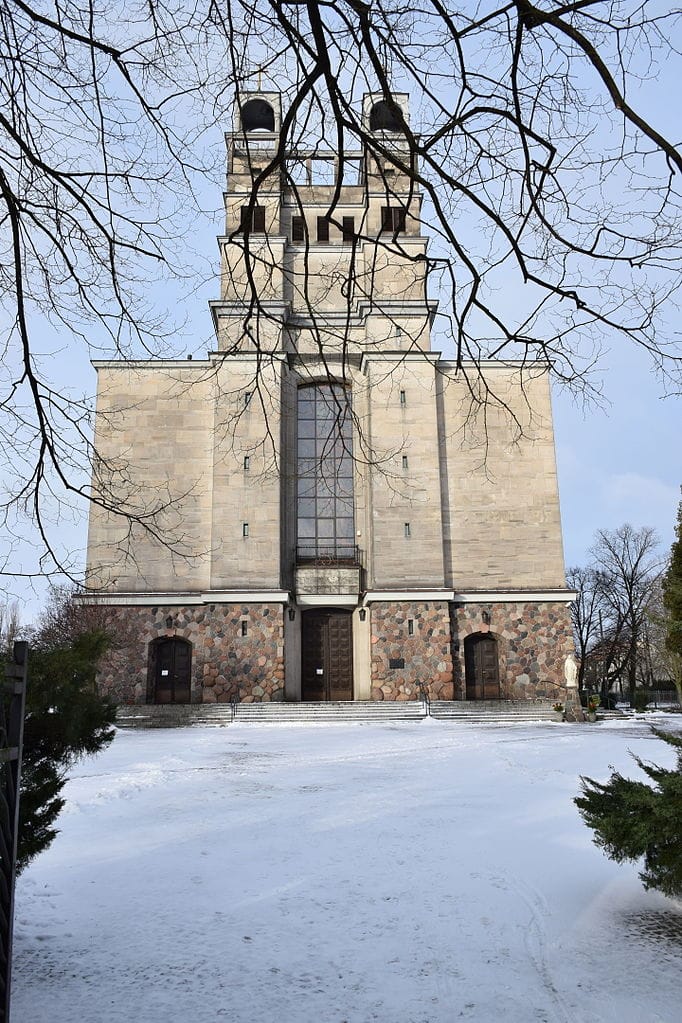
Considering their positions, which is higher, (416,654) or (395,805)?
(416,654)

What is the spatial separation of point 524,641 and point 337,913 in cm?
2547

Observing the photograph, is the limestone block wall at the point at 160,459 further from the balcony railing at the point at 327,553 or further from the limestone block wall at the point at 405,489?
the limestone block wall at the point at 405,489

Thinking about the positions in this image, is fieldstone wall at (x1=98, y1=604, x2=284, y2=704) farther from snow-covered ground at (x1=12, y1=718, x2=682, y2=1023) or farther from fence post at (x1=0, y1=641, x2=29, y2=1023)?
fence post at (x1=0, y1=641, x2=29, y2=1023)

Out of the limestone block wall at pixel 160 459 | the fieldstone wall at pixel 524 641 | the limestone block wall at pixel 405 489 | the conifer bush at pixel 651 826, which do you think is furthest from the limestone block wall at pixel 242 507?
the conifer bush at pixel 651 826

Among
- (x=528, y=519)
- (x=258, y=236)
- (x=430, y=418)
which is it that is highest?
(x=258, y=236)

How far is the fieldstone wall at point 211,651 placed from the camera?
28.0m

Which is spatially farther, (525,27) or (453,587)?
(453,587)

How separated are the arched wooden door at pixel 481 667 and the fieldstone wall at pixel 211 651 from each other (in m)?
6.95

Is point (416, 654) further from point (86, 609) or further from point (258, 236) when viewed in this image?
point (258, 236)

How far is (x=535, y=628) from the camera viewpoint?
3016 centimetres

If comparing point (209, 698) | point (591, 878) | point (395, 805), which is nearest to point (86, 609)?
point (209, 698)

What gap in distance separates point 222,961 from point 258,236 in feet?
99.7

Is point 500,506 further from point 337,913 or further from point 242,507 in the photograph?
point 337,913

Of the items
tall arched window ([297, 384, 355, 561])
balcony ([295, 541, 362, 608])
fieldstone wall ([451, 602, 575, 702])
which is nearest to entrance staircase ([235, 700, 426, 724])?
fieldstone wall ([451, 602, 575, 702])
